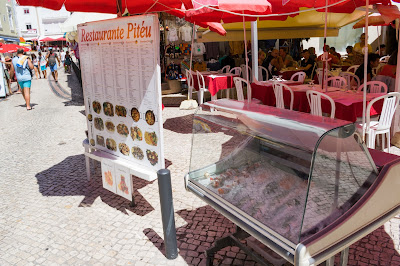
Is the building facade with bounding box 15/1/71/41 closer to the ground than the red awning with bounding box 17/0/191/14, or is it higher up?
higher up

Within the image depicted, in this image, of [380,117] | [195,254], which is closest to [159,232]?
[195,254]

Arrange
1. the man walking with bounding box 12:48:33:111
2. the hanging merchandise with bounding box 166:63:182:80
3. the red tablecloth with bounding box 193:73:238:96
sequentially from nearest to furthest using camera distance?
1. the red tablecloth with bounding box 193:73:238:96
2. the man walking with bounding box 12:48:33:111
3. the hanging merchandise with bounding box 166:63:182:80

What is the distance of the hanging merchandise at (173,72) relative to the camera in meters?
13.5

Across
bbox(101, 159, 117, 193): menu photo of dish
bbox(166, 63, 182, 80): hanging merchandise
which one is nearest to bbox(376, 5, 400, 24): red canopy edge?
bbox(101, 159, 117, 193): menu photo of dish

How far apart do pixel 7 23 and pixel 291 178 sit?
40.4 metres

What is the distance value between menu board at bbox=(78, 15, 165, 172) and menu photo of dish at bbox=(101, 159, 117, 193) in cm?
20

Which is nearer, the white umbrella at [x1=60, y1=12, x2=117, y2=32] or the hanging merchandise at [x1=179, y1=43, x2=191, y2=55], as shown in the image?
the white umbrella at [x1=60, y1=12, x2=117, y2=32]

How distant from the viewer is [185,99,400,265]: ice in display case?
224cm

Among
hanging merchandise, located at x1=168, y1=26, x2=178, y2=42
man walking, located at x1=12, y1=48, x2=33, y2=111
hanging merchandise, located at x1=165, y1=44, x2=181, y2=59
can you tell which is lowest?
man walking, located at x1=12, y1=48, x2=33, y2=111

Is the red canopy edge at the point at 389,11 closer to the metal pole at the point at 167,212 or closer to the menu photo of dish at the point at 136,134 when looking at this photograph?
the menu photo of dish at the point at 136,134

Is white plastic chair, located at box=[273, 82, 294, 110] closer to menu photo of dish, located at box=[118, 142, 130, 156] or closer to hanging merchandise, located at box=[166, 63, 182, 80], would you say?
menu photo of dish, located at box=[118, 142, 130, 156]

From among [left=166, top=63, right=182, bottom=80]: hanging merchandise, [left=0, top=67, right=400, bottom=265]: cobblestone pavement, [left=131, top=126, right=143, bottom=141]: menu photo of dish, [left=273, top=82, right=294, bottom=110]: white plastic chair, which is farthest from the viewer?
[left=166, top=63, right=182, bottom=80]: hanging merchandise

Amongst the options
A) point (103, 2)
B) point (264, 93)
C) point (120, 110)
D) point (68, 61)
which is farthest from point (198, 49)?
point (68, 61)

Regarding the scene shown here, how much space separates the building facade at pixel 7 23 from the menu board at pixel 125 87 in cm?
3332
